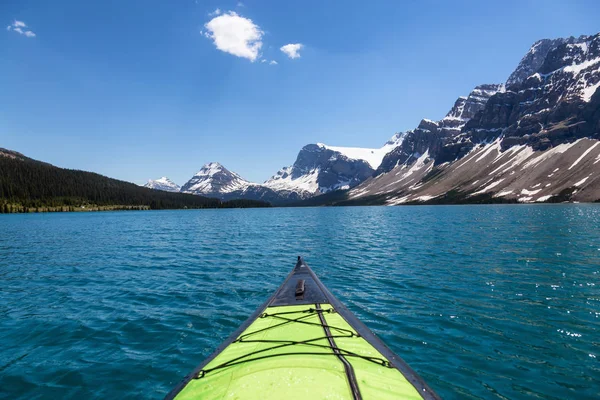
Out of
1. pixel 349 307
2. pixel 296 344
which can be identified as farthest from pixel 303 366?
pixel 349 307

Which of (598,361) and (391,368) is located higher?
(391,368)

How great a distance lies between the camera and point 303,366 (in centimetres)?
636

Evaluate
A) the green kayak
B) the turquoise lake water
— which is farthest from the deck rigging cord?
the turquoise lake water

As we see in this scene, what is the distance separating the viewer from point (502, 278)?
20.0 metres

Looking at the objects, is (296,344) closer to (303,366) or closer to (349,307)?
(303,366)

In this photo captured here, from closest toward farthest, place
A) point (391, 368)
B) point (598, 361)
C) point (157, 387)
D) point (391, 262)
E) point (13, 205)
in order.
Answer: point (391, 368) < point (157, 387) < point (598, 361) < point (391, 262) < point (13, 205)

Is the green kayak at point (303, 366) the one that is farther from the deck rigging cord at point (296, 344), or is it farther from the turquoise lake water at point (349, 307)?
the turquoise lake water at point (349, 307)

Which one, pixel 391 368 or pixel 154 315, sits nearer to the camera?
pixel 391 368

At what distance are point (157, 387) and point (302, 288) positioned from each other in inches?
237

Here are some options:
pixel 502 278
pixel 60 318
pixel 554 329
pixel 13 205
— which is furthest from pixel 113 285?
pixel 13 205

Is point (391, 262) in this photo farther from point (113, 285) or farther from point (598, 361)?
point (113, 285)

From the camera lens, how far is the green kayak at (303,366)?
5.54 metres

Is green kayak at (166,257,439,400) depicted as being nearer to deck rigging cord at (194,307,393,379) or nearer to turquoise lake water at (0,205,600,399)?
deck rigging cord at (194,307,393,379)

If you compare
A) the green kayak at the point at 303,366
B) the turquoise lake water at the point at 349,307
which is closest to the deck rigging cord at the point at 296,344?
Result: the green kayak at the point at 303,366
